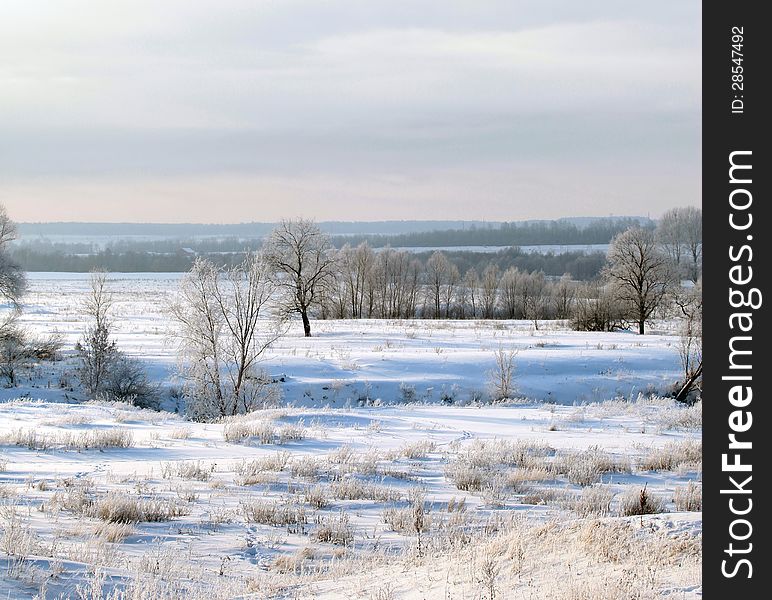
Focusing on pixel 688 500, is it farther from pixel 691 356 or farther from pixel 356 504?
pixel 691 356

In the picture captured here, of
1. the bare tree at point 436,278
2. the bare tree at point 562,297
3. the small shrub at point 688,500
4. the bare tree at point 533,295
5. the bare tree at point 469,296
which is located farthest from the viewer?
the bare tree at point 436,278

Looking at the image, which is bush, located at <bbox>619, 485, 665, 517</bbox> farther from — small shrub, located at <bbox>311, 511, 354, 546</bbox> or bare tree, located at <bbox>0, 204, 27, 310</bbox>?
bare tree, located at <bbox>0, 204, 27, 310</bbox>

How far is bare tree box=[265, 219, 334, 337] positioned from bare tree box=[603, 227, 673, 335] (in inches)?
995

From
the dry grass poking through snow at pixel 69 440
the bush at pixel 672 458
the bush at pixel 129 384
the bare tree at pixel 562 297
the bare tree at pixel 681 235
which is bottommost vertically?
the bush at pixel 129 384

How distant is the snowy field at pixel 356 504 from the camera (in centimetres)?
594

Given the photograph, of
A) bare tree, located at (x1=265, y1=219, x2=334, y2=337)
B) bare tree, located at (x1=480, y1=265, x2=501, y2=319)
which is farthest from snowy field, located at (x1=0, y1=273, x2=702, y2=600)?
bare tree, located at (x1=480, y1=265, x2=501, y2=319)

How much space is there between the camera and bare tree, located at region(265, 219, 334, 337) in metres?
54.9

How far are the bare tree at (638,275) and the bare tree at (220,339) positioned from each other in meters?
36.6

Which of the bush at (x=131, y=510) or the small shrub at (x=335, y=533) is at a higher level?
the bush at (x=131, y=510)

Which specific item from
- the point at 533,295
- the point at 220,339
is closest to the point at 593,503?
the point at 220,339

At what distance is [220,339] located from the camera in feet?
116

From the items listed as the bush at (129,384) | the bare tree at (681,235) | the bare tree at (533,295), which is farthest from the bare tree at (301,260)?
the bare tree at (681,235)

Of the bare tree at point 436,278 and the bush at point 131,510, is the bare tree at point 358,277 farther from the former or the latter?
the bush at point 131,510
